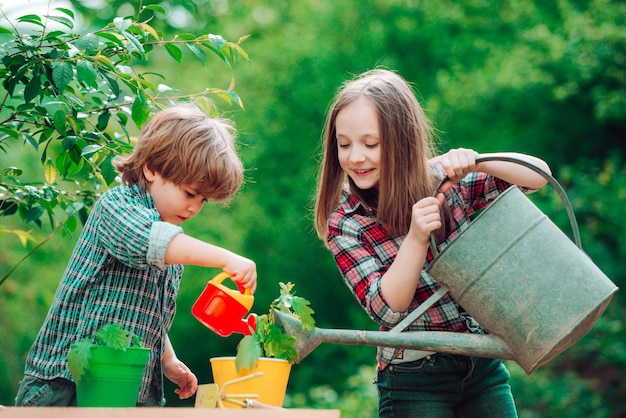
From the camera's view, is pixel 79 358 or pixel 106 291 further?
pixel 106 291

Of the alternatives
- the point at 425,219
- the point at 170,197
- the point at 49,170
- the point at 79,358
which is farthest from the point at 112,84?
the point at 425,219

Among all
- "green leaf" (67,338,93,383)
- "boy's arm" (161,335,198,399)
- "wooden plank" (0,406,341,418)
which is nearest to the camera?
"wooden plank" (0,406,341,418)

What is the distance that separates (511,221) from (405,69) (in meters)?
7.39

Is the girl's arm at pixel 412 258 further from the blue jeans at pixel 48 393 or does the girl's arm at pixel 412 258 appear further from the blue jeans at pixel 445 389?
the blue jeans at pixel 48 393

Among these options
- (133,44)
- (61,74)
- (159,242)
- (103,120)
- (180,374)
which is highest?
(133,44)

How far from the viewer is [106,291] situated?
181cm

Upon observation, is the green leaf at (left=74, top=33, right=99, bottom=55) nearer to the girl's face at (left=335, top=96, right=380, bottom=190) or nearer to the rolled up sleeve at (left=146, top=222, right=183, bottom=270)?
the rolled up sleeve at (left=146, top=222, right=183, bottom=270)

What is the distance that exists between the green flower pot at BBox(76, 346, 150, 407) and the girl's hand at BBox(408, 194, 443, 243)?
24.0 inches

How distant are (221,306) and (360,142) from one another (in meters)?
0.55

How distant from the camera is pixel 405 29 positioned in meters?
8.88

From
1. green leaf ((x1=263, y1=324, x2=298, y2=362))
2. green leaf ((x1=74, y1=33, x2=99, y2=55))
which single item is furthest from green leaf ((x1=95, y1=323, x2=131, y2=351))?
green leaf ((x1=74, y1=33, x2=99, y2=55))

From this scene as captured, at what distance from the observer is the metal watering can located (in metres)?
1.60

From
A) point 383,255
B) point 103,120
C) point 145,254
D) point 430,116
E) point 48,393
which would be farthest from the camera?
point 430,116

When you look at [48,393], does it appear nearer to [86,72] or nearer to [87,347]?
[87,347]
